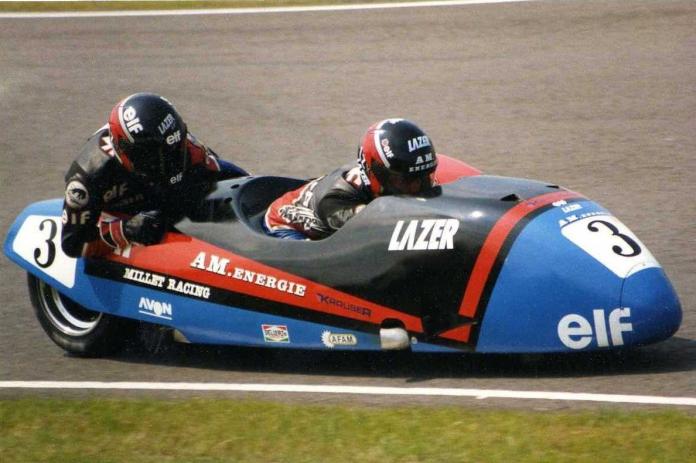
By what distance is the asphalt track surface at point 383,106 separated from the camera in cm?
754

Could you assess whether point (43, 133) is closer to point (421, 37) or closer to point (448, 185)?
point (421, 37)

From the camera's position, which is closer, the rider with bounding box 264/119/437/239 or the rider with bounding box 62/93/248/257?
the rider with bounding box 264/119/437/239

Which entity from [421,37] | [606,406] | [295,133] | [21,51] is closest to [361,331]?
[606,406]

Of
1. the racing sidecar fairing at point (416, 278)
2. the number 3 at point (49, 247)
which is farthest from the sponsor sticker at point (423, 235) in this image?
the number 3 at point (49, 247)

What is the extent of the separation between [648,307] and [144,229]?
268 cm

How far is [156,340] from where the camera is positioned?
26.0 feet

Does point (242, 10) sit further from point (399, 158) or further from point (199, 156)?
point (399, 158)

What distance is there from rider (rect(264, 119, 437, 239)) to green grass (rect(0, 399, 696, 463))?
1180 millimetres

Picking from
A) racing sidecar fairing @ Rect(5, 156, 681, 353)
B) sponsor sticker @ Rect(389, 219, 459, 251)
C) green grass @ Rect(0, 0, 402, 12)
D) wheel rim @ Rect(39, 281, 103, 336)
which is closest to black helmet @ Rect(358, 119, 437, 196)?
racing sidecar fairing @ Rect(5, 156, 681, 353)

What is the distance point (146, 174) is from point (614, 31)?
717 centimetres

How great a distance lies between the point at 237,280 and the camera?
24.0 ft

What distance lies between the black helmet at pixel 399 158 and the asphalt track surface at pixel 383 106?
0.92 meters

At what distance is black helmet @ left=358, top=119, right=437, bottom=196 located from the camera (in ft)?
23.5

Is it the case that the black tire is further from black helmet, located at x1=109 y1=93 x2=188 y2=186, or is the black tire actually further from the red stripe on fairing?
black helmet, located at x1=109 y1=93 x2=188 y2=186
